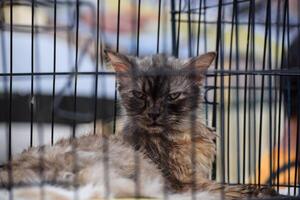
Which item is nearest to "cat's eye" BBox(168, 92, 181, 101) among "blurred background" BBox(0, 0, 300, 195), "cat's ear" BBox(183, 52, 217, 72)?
"cat's ear" BBox(183, 52, 217, 72)

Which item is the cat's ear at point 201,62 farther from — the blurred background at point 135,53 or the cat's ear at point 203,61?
the blurred background at point 135,53

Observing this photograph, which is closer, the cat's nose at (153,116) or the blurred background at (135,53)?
the cat's nose at (153,116)

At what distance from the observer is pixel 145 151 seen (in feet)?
6.34

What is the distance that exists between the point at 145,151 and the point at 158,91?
201 mm

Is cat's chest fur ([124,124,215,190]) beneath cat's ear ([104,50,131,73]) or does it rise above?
beneath

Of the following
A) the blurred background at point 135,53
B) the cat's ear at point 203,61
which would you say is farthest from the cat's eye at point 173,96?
the blurred background at point 135,53

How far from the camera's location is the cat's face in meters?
1.90

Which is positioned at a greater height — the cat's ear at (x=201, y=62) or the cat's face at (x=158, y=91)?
the cat's ear at (x=201, y=62)

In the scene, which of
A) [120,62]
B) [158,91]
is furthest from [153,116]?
[120,62]

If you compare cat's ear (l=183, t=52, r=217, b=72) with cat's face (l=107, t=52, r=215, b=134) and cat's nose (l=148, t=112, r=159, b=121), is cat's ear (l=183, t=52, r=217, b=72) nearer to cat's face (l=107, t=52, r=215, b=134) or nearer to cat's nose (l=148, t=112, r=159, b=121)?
cat's face (l=107, t=52, r=215, b=134)

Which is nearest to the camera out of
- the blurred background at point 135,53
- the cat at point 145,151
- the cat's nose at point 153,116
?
the cat at point 145,151

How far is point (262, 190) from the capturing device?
198 cm

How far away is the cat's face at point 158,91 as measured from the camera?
6.24 feet

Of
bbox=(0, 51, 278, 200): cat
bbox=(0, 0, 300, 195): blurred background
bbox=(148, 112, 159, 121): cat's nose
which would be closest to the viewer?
bbox=(0, 51, 278, 200): cat
